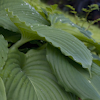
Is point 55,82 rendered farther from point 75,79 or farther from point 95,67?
point 95,67

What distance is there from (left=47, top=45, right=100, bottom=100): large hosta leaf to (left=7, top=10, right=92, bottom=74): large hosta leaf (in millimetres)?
56

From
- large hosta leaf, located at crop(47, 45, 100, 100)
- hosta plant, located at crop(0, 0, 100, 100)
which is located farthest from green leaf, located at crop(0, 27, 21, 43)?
large hosta leaf, located at crop(47, 45, 100, 100)

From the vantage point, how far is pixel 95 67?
637mm

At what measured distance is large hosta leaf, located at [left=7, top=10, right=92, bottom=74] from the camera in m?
0.56

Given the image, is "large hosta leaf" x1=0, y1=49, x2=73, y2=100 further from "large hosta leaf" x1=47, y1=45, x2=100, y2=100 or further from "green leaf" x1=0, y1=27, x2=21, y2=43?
"green leaf" x1=0, y1=27, x2=21, y2=43

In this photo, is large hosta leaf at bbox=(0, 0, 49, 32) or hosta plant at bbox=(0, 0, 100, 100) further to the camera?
large hosta leaf at bbox=(0, 0, 49, 32)

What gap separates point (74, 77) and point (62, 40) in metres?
0.21

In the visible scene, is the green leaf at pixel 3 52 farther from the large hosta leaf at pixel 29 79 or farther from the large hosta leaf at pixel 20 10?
the large hosta leaf at pixel 20 10

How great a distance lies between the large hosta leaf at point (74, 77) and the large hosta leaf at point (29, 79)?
61mm

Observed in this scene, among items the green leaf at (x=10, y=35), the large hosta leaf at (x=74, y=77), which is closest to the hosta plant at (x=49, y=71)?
the large hosta leaf at (x=74, y=77)

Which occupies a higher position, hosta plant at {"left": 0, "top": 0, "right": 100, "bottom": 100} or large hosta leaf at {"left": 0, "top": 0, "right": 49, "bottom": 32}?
large hosta leaf at {"left": 0, "top": 0, "right": 49, "bottom": 32}

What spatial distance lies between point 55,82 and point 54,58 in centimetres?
12

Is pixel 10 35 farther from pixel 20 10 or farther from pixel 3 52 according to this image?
pixel 3 52

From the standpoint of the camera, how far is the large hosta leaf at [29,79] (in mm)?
491
